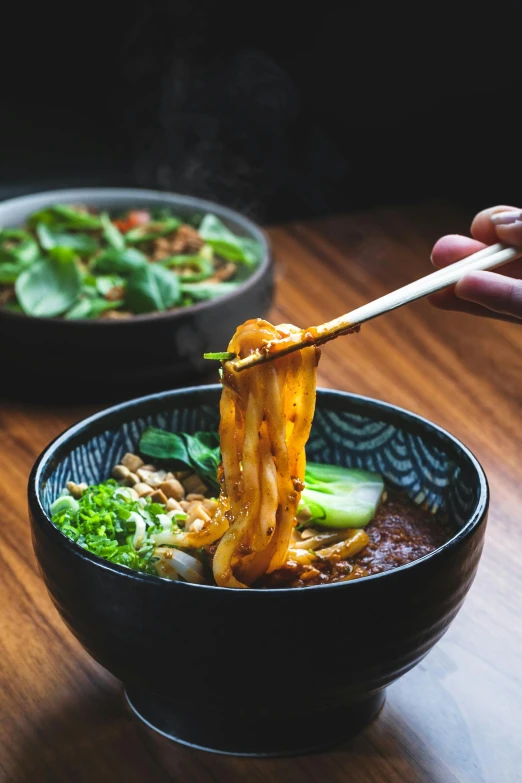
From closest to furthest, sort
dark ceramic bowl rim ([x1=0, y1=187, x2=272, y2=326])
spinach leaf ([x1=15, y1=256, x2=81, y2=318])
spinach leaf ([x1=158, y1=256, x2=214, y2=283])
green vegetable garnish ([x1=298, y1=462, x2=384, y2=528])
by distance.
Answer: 1. green vegetable garnish ([x1=298, y1=462, x2=384, y2=528])
2. dark ceramic bowl rim ([x1=0, y1=187, x2=272, y2=326])
3. spinach leaf ([x1=15, y1=256, x2=81, y2=318])
4. spinach leaf ([x1=158, y1=256, x2=214, y2=283])

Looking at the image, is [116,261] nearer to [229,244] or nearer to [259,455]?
[229,244]

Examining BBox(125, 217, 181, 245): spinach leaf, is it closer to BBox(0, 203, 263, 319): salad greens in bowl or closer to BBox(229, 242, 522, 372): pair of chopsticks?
BBox(0, 203, 263, 319): salad greens in bowl

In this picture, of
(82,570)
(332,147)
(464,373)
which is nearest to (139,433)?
(82,570)

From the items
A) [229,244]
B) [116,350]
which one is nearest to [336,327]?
[116,350]

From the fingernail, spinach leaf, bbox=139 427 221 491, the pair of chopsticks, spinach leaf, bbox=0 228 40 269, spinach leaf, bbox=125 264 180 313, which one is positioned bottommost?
spinach leaf, bbox=0 228 40 269

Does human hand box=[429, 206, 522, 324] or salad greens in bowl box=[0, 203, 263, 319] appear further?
salad greens in bowl box=[0, 203, 263, 319]

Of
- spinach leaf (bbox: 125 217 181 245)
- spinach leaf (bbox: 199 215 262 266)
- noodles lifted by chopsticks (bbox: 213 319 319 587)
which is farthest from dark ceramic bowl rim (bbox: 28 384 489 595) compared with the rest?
spinach leaf (bbox: 125 217 181 245)
